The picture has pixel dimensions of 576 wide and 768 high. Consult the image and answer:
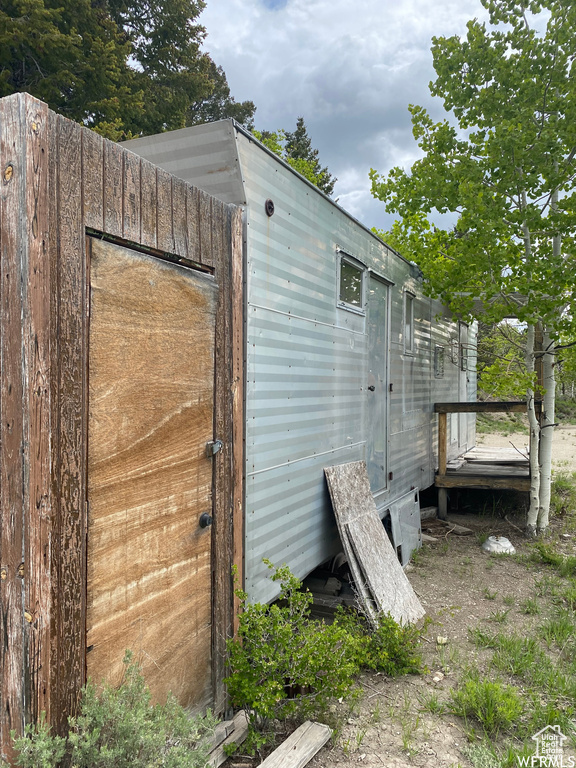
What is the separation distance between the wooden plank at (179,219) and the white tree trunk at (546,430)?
18.7 feet

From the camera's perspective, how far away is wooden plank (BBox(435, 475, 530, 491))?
7.46 metres

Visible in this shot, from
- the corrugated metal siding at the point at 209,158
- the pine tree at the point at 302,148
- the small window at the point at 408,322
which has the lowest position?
the small window at the point at 408,322

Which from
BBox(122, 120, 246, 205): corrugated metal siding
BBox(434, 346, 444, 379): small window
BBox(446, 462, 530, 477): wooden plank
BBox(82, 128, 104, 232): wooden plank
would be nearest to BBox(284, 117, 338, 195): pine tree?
BBox(434, 346, 444, 379): small window

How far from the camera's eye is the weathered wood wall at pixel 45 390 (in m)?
1.78

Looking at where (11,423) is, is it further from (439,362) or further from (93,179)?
(439,362)

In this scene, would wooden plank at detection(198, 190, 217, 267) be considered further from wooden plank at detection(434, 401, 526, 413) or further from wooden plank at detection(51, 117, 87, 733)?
wooden plank at detection(434, 401, 526, 413)

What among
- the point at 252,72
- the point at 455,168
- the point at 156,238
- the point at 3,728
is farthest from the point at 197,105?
the point at 3,728

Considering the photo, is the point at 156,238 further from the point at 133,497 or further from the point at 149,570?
the point at 149,570

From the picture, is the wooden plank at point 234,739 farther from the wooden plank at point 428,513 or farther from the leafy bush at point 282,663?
the wooden plank at point 428,513

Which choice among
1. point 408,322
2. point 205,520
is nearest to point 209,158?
point 205,520

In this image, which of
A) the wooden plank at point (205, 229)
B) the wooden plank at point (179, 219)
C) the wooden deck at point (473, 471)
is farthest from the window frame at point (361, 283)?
the wooden deck at point (473, 471)

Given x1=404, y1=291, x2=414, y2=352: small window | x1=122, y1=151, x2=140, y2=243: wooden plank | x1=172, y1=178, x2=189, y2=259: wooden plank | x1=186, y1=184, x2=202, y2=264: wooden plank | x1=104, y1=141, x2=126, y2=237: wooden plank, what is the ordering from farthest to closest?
x1=404, y1=291, x2=414, y2=352: small window, x1=186, y1=184, x2=202, y2=264: wooden plank, x1=172, y1=178, x2=189, y2=259: wooden plank, x1=122, y1=151, x2=140, y2=243: wooden plank, x1=104, y1=141, x2=126, y2=237: wooden plank

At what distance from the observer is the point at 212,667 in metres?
2.87

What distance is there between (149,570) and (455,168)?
6.06 m
